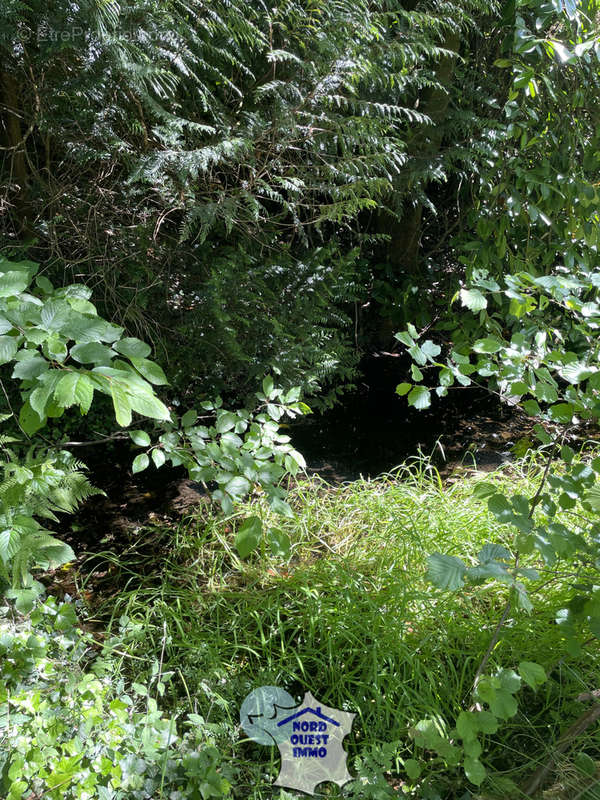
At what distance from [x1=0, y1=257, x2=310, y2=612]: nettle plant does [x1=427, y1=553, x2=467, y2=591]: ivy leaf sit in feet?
1.75

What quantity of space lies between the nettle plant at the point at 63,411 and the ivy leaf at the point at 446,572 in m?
0.53

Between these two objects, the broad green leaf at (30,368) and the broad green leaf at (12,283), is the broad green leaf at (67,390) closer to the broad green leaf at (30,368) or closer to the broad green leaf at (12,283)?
the broad green leaf at (30,368)

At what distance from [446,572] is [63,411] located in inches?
40.2

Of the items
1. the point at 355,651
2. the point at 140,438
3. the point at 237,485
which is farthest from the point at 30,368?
the point at 355,651

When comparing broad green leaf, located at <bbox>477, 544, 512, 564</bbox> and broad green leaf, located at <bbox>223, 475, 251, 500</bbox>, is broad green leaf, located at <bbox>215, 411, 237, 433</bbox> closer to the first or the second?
broad green leaf, located at <bbox>223, 475, 251, 500</bbox>

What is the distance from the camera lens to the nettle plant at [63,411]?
103cm

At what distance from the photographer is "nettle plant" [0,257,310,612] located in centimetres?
103

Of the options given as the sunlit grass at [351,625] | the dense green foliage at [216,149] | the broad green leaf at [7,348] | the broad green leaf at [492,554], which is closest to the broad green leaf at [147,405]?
the broad green leaf at [7,348]

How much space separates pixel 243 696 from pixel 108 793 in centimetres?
55

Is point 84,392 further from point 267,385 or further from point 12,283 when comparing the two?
point 267,385

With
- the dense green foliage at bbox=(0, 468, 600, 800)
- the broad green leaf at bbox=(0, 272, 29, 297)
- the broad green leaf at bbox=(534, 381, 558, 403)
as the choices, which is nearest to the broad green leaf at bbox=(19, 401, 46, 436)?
the broad green leaf at bbox=(0, 272, 29, 297)

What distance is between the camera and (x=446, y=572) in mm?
1281

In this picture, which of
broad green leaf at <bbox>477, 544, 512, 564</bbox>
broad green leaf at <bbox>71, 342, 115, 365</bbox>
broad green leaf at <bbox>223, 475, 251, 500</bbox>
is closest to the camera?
broad green leaf at <bbox>71, 342, 115, 365</bbox>

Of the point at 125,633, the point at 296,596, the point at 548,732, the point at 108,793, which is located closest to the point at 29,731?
the point at 108,793
